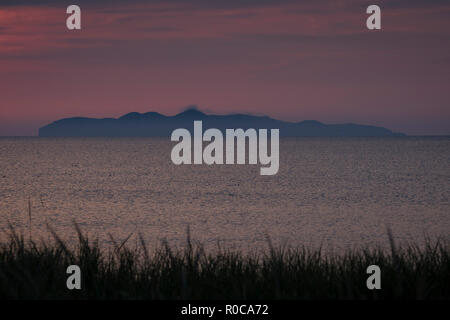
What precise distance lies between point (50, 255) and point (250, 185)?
44.3 metres

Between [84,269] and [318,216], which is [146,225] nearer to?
[318,216]

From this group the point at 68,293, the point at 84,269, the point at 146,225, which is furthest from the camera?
the point at 146,225

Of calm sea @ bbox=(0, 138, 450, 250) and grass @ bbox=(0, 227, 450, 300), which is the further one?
calm sea @ bbox=(0, 138, 450, 250)

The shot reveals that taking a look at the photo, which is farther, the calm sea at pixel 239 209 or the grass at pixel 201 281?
the calm sea at pixel 239 209

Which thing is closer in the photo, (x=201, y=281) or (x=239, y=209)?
(x=201, y=281)

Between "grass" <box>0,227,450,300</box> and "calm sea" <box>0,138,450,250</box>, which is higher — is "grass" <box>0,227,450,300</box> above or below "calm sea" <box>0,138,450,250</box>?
below

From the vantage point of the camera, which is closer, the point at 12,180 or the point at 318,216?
the point at 318,216

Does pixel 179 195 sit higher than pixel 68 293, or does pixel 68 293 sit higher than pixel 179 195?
pixel 179 195

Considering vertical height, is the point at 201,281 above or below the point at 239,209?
below

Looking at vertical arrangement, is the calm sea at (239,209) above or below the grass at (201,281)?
above
